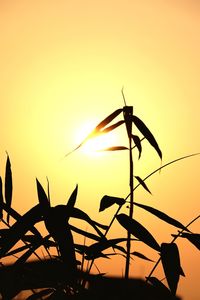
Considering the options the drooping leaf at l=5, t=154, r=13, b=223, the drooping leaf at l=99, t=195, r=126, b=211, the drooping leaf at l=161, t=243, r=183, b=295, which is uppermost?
the drooping leaf at l=5, t=154, r=13, b=223

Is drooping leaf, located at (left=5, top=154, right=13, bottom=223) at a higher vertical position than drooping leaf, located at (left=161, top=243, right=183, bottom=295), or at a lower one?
higher

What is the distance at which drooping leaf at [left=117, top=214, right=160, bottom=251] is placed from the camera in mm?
840

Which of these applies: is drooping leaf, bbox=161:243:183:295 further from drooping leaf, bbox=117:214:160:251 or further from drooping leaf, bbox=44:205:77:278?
drooping leaf, bbox=44:205:77:278

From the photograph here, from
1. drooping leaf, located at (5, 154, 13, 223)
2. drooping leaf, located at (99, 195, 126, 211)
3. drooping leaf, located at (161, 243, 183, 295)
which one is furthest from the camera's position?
drooping leaf, located at (5, 154, 13, 223)

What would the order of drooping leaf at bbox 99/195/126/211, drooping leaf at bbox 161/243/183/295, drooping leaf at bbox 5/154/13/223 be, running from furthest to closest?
1. drooping leaf at bbox 5/154/13/223
2. drooping leaf at bbox 99/195/126/211
3. drooping leaf at bbox 161/243/183/295

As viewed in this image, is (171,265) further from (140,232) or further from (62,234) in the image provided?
(62,234)

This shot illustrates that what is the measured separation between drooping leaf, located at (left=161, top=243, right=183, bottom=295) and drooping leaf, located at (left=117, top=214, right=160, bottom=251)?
0.08 ft

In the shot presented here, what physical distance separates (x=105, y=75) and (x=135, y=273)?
34.2 inches

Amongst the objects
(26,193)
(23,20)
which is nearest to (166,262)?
(26,193)

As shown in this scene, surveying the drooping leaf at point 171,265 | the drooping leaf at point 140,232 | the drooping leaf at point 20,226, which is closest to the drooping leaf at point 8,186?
the drooping leaf at point 20,226

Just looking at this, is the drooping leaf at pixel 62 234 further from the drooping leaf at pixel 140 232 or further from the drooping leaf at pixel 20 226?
the drooping leaf at pixel 140 232

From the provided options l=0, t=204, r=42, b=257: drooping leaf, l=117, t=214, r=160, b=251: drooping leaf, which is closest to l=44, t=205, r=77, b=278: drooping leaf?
l=0, t=204, r=42, b=257: drooping leaf

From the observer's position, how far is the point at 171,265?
81 cm

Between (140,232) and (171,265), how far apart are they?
104 mm
